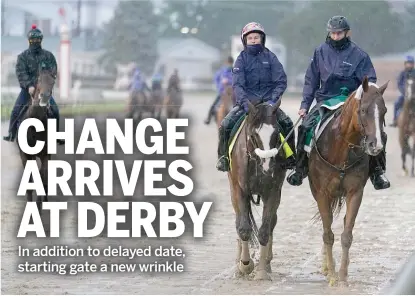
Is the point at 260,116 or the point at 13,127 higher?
the point at 260,116

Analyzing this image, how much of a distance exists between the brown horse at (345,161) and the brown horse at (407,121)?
11.1m

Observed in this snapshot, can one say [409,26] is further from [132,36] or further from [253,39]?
[132,36]

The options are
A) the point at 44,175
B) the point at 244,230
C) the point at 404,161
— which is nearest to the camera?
the point at 244,230

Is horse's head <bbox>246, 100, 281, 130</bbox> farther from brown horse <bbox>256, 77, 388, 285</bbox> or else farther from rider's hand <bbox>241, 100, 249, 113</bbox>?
brown horse <bbox>256, 77, 388, 285</bbox>

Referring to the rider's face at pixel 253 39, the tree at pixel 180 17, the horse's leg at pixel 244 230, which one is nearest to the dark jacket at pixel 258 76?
the rider's face at pixel 253 39

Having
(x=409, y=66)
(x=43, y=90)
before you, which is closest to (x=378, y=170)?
(x=43, y=90)

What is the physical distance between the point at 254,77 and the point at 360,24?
1022cm

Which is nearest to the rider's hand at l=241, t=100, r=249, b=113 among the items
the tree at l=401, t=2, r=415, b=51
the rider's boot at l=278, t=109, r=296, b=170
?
the rider's boot at l=278, t=109, r=296, b=170

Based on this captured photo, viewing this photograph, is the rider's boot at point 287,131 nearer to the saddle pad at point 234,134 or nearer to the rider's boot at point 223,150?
the saddle pad at point 234,134

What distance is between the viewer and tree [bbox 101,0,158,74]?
42969mm

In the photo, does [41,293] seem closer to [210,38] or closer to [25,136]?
[25,136]

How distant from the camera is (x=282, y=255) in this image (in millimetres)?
13062

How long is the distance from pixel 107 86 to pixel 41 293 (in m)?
28.9

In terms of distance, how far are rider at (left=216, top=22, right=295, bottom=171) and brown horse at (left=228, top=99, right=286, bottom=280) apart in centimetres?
23
